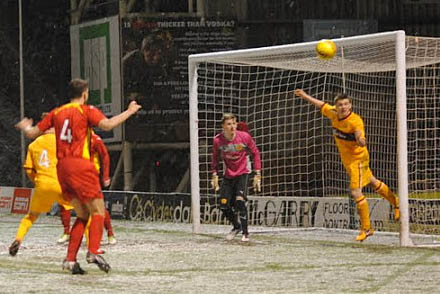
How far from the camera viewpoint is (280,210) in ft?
64.9

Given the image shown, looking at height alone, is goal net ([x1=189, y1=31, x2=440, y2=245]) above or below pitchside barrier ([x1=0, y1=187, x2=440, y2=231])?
above

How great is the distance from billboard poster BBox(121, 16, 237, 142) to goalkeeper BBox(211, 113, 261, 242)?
29.9 feet

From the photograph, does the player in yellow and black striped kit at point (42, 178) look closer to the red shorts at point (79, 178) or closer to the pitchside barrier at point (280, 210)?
the red shorts at point (79, 178)

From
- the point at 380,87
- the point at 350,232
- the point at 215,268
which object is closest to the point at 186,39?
the point at 380,87

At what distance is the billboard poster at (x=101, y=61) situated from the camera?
25.7 metres

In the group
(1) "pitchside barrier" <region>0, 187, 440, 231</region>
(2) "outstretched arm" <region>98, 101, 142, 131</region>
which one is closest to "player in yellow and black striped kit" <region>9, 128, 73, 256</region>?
(2) "outstretched arm" <region>98, 101, 142, 131</region>

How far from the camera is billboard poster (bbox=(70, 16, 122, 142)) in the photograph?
25.7 metres

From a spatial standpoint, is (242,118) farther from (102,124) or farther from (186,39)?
(102,124)

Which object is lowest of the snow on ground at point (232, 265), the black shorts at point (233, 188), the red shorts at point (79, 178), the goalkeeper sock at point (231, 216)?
the snow on ground at point (232, 265)

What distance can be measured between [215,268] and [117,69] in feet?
45.1

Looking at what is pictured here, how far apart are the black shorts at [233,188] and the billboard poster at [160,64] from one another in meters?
9.16

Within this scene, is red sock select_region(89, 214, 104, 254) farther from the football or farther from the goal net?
the goal net

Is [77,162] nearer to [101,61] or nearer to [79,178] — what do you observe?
[79,178]

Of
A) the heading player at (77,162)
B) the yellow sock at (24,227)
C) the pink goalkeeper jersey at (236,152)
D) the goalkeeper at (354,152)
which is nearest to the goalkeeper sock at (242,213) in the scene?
the pink goalkeeper jersey at (236,152)
